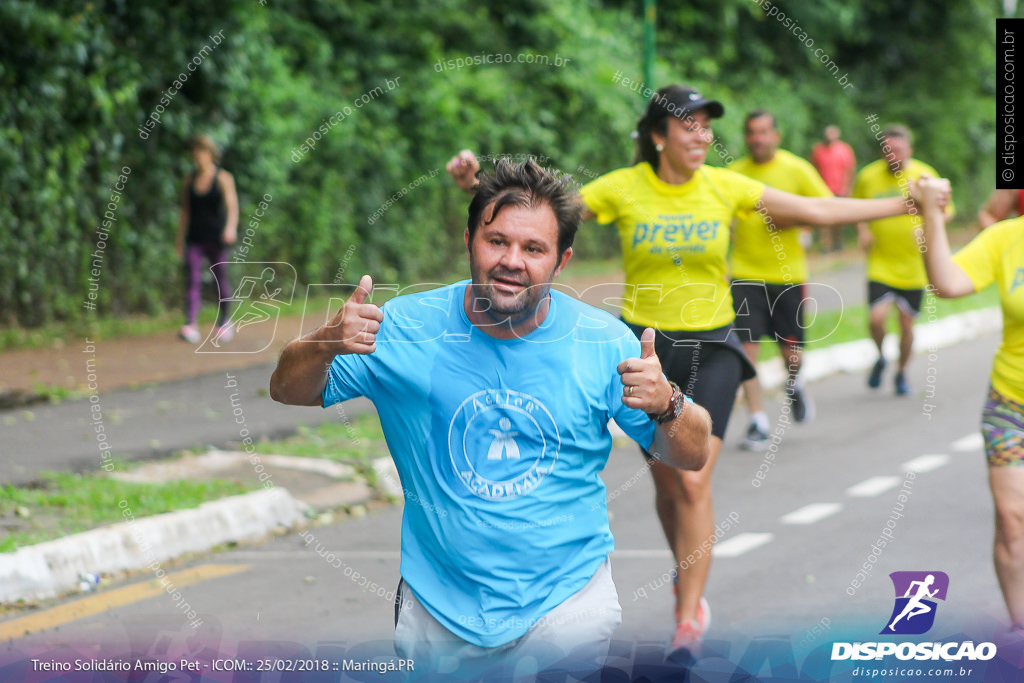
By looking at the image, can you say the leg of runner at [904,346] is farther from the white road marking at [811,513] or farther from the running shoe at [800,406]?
the white road marking at [811,513]

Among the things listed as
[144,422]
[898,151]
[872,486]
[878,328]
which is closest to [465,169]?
[872,486]

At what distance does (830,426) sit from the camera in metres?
9.51

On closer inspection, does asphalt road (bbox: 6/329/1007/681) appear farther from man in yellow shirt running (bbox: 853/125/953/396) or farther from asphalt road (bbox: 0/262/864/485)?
man in yellow shirt running (bbox: 853/125/953/396)

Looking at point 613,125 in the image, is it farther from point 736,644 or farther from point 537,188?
point 537,188

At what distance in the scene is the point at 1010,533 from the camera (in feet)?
14.0

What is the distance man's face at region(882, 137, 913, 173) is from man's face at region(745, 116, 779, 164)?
5.16ft

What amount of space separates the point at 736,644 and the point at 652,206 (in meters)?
1.69

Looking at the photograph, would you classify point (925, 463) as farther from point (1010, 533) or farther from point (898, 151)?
point (1010, 533)

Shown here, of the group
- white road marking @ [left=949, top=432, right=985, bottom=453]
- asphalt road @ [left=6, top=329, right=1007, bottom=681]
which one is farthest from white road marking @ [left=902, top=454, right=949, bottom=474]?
white road marking @ [left=949, top=432, right=985, bottom=453]

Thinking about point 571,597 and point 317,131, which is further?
point 317,131

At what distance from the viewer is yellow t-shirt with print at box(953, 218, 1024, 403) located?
4316 millimetres

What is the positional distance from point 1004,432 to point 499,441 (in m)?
2.06

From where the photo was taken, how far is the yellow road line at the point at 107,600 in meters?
4.79

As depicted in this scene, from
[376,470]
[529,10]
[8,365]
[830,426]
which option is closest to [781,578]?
[376,470]
